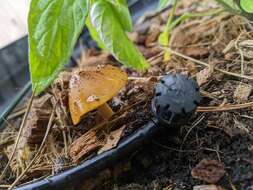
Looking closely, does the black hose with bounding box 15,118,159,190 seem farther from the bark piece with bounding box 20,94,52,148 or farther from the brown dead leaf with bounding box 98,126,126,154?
the bark piece with bounding box 20,94,52,148

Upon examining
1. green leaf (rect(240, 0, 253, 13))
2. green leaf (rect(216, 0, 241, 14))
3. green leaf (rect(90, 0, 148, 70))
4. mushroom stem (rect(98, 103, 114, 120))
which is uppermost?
green leaf (rect(90, 0, 148, 70))

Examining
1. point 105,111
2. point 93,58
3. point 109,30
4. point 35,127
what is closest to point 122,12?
point 109,30

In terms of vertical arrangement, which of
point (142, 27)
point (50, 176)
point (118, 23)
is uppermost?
point (118, 23)

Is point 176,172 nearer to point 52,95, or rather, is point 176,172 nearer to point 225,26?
point 52,95

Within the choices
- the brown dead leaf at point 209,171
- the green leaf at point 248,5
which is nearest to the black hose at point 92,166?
the brown dead leaf at point 209,171

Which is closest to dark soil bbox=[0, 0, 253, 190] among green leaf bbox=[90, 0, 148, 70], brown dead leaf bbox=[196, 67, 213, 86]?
brown dead leaf bbox=[196, 67, 213, 86]

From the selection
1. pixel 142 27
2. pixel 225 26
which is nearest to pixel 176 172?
pixel 225 26
